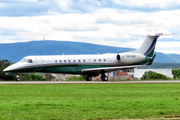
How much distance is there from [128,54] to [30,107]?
1602 inches

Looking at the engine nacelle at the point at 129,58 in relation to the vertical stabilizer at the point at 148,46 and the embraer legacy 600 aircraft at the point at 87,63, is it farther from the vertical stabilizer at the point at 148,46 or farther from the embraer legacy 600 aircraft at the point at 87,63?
the vertical stabilizer at the point at 148,46

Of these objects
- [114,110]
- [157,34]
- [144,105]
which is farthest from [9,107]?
[157,34]

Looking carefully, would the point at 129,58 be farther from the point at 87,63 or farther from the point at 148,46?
the point at 87,63

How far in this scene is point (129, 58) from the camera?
57.1 meters

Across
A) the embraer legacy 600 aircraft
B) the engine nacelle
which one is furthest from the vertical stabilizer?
the engine nacelle

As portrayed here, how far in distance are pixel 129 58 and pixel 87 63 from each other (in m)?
7.63

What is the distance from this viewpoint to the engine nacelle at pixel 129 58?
5669cm

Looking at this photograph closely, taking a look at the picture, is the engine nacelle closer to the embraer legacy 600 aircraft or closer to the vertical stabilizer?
the embraer legacy 600 aircraft

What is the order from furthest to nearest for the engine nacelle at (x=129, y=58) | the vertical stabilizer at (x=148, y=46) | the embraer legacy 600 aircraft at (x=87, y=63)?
the vertical stabilizer at (x=148, y=46)
the engine nacelle at (x=129, y=58)
the embraer legacy 600 aircraft at (x=87, y=63)

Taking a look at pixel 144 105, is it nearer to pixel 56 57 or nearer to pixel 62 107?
pixel 62 107

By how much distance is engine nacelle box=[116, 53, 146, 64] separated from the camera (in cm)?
5669

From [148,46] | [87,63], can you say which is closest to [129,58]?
[148,46]

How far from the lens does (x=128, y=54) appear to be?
57.2m

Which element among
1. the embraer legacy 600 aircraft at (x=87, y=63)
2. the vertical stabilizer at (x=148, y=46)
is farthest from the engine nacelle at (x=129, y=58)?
the vertical stabilizer at (x=148, y=46)
